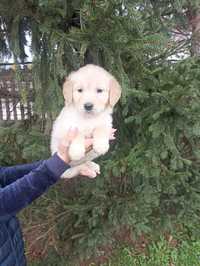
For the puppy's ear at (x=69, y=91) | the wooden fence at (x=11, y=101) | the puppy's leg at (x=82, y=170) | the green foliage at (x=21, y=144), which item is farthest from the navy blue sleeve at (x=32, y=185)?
the wooden fence at (x=11, y=101)

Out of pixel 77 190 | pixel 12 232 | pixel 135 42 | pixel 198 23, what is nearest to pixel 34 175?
pixel 12 232

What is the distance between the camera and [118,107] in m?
3.35

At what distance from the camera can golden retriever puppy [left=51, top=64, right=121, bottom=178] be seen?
1292mm

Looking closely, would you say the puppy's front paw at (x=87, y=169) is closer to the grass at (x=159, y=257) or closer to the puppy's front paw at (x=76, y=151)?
the puppy's front paw at (x=76, y=151)

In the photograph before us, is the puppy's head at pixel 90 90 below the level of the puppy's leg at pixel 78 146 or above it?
above

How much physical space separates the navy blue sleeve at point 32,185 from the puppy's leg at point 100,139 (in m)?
0.13

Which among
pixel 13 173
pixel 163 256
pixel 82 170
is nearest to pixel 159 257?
pixel 163 256

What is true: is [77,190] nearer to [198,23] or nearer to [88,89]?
[198,23]

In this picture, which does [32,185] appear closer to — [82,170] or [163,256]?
[82,170]

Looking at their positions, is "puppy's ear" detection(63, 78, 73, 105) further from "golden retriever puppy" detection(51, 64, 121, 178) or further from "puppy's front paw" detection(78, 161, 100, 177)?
"puppy's front paw" detection(78, 161, 100, 177)

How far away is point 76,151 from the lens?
50.6 inches

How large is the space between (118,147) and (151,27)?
97cm

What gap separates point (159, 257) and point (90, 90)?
3.04 meters

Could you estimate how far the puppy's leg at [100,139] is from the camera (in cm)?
129
